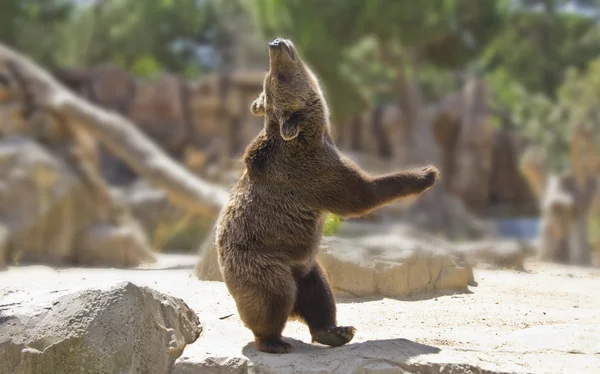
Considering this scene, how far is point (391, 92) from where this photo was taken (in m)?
23.8

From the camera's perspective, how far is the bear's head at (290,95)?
155 inches

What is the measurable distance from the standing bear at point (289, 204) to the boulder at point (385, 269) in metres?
1.03

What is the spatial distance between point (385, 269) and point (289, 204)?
59.8 inches

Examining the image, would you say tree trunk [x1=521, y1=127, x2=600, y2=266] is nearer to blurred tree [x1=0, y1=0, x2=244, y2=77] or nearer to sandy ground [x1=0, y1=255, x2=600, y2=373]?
sandy ground [x1=0, y1=255, x2=600, y2=373]

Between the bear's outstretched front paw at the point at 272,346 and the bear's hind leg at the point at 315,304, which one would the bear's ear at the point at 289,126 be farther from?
the bear's outstretched front paw at the point at 272,346

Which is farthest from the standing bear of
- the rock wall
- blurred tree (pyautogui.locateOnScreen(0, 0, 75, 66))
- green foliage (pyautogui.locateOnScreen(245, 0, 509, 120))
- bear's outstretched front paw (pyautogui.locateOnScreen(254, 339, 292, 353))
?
blurred tree (pyautogui.locateOnScreen(0, 0, 75, 66))

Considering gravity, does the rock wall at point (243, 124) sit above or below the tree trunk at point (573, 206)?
above

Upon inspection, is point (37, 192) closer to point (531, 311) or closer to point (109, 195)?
point (109, 195)

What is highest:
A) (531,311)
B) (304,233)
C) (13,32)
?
(13,32)

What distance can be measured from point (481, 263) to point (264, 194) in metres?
3.71

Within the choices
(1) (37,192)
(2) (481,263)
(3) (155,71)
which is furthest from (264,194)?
(3) (155,71)

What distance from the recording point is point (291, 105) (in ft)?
13.0

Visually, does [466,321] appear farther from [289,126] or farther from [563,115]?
[563,115]

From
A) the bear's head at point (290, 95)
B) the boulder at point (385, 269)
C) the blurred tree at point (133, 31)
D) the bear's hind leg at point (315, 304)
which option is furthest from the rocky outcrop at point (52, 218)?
the blurred tree at point (133, 31)
